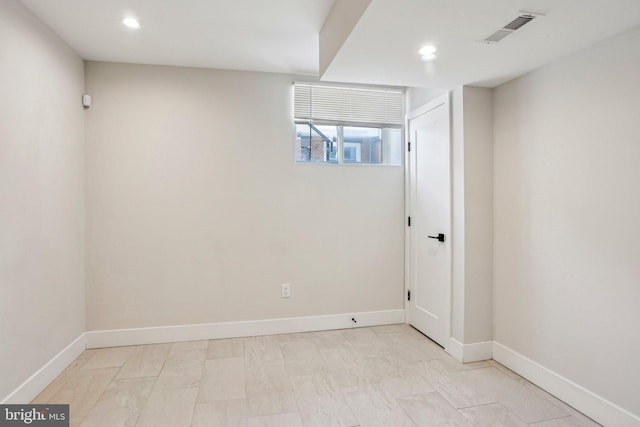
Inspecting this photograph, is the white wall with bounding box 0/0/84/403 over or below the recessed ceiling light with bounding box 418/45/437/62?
below

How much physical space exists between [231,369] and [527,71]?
320 cm

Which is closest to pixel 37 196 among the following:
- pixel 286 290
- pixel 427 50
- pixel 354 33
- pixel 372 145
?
pixel 286 290

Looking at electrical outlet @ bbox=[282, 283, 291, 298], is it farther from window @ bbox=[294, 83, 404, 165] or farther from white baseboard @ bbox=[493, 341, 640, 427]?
white baseboard @ bbox=[493, 341, 640, 427]

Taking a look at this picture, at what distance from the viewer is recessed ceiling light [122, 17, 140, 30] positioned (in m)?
2.31

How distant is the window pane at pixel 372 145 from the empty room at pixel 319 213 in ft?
0.07

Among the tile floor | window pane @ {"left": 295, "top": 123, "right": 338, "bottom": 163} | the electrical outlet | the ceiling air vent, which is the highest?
the ceiling air vent

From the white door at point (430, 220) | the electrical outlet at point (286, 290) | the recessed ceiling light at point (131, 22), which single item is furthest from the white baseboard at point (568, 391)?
the recessed ceiling light at point (131, 22)

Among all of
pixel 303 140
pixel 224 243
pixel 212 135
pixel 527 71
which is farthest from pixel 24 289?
pixel 527 71

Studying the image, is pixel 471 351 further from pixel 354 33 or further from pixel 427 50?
pixel 354 33

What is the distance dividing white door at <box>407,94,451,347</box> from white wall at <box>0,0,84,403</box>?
313 centimetres

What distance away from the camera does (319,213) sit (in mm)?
3445

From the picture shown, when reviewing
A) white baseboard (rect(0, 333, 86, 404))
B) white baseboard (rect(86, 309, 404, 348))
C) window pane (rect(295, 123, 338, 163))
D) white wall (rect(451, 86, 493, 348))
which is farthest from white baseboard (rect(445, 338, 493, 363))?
white baseboard (rect(0, 333, 86, 404))

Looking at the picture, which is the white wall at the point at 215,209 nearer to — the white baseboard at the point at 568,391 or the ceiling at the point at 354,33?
the ceiling at the point at 354,33

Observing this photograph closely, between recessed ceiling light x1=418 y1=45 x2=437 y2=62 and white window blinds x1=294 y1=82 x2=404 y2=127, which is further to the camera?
white window blinds x1=294 y1=82 x2=404 y2=127
